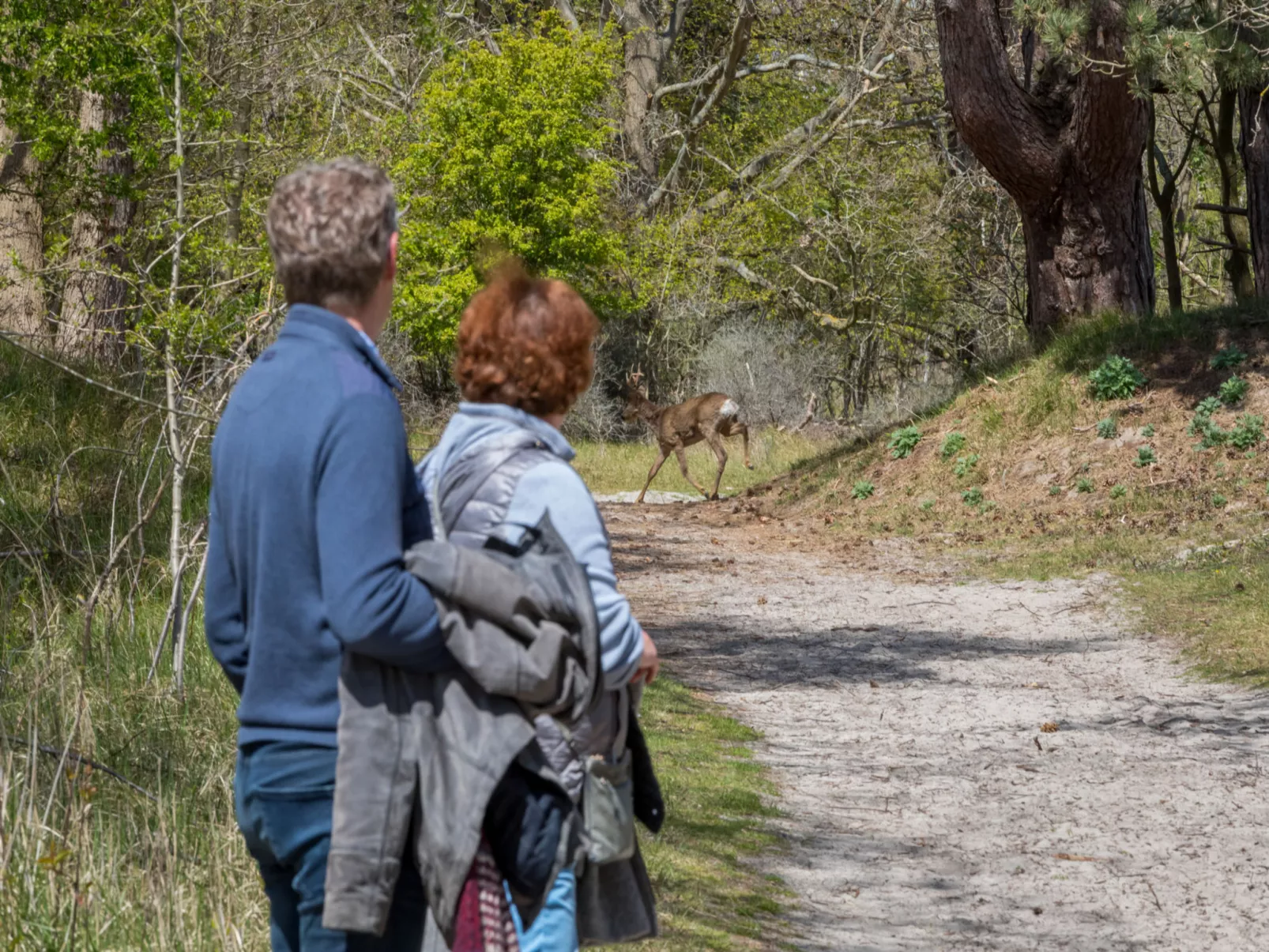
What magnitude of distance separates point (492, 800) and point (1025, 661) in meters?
8.71

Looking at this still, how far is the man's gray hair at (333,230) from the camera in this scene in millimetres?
2789

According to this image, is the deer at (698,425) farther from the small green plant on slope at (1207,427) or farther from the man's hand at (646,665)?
the man's hand at (646,665)

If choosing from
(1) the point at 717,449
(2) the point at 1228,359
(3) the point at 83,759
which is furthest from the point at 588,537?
(1) the point at 717,449

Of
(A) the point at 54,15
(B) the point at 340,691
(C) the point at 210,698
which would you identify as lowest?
(C) the point at 210,698

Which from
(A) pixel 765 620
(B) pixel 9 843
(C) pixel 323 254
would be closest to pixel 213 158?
(A) pixel 765 620

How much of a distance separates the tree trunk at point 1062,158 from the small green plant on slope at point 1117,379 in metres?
1.60

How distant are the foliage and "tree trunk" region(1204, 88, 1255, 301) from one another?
1374 cm

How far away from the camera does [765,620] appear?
13055mm

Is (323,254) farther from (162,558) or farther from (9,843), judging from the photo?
(162,558)

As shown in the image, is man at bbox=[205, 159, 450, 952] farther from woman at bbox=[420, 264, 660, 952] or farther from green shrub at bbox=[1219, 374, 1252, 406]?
green shrub at bbox=[1219, 374, 1252, 406]

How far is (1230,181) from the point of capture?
21672 mm

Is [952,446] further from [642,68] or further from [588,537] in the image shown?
[642,68]

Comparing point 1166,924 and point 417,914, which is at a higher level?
point 417,914

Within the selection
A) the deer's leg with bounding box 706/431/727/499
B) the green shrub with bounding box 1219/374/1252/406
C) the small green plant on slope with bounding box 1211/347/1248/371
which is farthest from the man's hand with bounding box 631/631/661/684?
the deer's leg with bounding box 706/431/727/499
